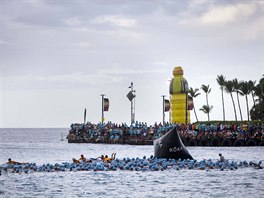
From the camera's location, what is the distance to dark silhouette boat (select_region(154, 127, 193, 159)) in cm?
5212

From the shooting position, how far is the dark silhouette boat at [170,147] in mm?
52125

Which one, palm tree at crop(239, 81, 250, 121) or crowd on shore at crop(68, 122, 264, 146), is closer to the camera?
crowd on shore at crop(68, 122, 264, 146)

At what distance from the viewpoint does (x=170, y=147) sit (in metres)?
53.1

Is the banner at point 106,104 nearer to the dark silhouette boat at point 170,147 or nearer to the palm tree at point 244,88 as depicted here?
the palm tree at point 244,88

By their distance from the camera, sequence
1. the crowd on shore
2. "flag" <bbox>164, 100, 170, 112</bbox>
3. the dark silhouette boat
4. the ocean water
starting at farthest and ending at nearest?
"flag" <bbox>164, 100, 170, 112</bbox>, the crowd on shore, the dark silhouette boat, the ocean water

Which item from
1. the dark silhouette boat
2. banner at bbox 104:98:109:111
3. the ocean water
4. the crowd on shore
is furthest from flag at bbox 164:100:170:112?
the ocean water

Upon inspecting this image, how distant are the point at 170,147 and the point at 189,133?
32.5 m

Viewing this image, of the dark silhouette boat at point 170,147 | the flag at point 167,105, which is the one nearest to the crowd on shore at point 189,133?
the flag at point 167,105

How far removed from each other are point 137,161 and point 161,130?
3369 cm

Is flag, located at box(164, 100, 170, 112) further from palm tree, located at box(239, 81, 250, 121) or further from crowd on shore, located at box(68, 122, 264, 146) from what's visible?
palm tree, located at box(239, 81, 250, 121)

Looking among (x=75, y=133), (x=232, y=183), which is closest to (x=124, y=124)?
(x=75, y=133)

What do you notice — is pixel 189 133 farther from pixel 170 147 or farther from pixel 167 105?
pixel 170 147

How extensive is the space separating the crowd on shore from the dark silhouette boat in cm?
2291

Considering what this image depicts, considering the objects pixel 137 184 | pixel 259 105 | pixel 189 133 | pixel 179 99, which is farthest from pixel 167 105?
pixel 137 184
